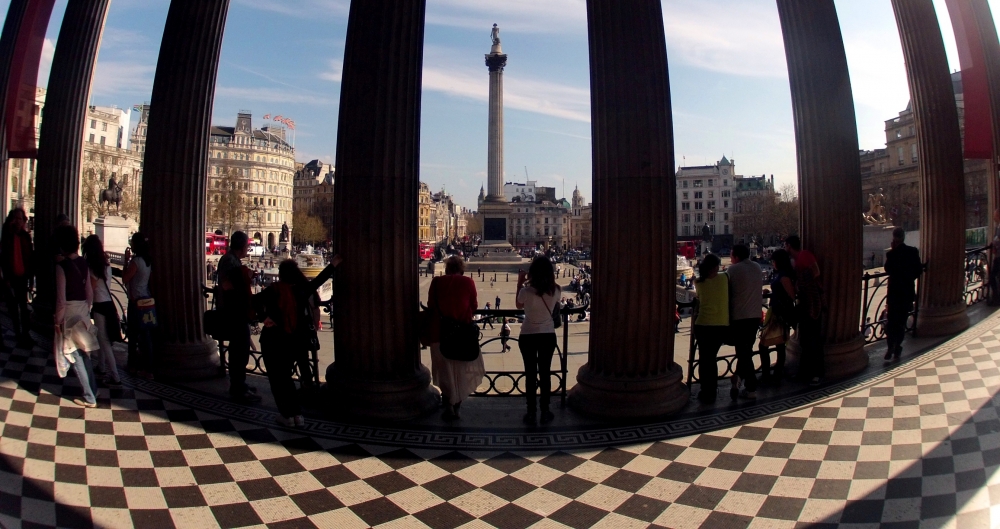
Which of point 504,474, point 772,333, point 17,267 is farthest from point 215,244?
point 504,474

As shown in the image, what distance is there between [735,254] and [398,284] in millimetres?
3865

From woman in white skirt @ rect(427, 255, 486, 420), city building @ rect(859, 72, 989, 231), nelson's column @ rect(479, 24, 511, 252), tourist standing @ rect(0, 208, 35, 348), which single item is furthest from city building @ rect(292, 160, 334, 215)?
woman in white skirt @ rect(427, 255, 486, 420)

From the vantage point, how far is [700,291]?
610 centimetres

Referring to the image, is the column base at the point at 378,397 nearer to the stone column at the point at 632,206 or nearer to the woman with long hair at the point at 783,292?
the stone column at the point at 632,206

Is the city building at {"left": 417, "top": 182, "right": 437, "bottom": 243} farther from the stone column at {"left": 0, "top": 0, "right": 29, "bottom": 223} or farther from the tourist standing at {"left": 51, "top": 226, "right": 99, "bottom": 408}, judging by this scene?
the tourist standing at {"left": 51, "top": 226, "right": 99, "bottom": 408}

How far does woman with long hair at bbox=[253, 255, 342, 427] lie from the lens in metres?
5.41

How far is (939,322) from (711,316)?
4839 mm

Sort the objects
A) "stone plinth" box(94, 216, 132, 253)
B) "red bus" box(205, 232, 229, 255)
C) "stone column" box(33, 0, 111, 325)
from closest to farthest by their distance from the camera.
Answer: "stone column" box(33, 0, 111, 325) < "stone plinth" box(94, 216, 132, 253) < "red bus" box(205, 232, 229, 255)

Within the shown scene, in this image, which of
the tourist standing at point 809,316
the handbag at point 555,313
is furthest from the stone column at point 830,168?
the handbag at point 555,313

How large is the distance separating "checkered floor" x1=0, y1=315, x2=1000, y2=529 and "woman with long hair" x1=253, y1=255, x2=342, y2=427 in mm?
257

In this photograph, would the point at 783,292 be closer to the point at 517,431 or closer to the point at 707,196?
the point at 517,431

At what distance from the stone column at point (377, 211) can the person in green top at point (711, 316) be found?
10.0ft

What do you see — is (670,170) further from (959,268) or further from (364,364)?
(959,268)

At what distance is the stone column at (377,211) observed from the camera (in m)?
5.60
